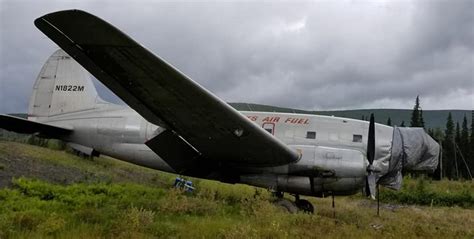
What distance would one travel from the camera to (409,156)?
1078 centimetres

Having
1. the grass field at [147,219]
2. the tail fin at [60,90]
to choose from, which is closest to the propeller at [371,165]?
the grass field at [147,219]

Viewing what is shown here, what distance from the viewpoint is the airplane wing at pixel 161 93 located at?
6473 mm

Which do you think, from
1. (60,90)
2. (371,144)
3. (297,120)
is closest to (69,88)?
(60,90)

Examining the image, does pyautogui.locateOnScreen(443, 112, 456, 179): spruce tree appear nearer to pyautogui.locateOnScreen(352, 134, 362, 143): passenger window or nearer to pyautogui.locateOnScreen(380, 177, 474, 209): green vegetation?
pyautogui.locateOnScreen(380, 177, 474, 209): green vegetation

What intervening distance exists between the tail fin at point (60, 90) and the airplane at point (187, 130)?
0.03 m

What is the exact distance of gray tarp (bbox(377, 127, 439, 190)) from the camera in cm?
1076

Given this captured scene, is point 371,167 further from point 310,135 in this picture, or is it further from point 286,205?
point 286,205

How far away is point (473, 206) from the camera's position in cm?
2214

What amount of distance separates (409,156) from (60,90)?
35.5 feet

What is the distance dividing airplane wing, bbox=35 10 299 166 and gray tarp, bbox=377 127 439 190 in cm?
282

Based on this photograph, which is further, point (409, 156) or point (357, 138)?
point (357, 138)

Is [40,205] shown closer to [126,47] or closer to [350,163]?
[126,47]

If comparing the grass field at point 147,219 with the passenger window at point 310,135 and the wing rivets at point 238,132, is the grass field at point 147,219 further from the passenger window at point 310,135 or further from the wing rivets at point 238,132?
the passenger window at point 310,135

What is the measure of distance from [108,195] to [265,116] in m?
4.58
